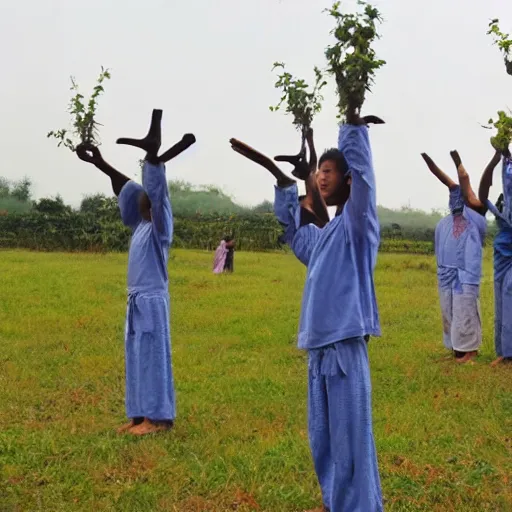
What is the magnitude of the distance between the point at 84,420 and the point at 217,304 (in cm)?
748

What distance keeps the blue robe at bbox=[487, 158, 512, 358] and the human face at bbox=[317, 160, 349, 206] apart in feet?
16.1

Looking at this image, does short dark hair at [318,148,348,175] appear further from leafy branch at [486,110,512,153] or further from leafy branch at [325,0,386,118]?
leafy branch at [486,110,512,153]

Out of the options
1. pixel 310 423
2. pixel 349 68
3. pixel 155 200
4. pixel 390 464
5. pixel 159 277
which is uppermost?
pixel 349 68

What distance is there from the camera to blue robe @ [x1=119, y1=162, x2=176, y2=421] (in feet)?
18.9

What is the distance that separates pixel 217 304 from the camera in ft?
44.8

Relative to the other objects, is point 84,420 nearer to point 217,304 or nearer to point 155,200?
point 155,200

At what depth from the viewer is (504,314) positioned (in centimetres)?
837

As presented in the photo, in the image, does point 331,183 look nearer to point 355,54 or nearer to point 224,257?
point 355,54

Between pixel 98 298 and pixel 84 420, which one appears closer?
pixel 84 420

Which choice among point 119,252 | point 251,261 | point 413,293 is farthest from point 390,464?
point 119,252

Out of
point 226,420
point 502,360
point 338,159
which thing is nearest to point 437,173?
point 502,360

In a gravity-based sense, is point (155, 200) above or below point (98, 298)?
above

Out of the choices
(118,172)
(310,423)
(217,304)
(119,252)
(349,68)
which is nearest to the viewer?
(349,68)

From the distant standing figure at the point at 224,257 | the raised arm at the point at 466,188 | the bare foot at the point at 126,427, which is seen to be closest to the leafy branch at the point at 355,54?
the bare foot at the point at 126,427
